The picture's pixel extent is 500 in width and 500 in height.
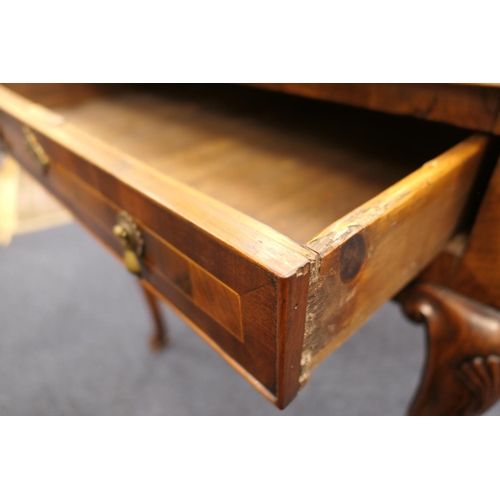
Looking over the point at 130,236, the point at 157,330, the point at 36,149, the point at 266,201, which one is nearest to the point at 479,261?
the point at 266,201

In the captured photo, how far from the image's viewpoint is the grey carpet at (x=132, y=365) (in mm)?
763

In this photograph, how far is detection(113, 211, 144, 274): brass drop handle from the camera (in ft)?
1.11

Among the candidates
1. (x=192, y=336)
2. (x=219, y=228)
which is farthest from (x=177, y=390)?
(x=219, y=228)

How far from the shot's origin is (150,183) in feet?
0.95

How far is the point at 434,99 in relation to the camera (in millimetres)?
326

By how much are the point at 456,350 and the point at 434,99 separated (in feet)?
0.89

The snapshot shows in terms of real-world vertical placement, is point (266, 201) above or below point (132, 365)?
above

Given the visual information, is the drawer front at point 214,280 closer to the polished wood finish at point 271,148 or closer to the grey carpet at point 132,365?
the polished wood finish at point 271,148

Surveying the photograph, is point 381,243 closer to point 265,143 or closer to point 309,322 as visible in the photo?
point 309,322

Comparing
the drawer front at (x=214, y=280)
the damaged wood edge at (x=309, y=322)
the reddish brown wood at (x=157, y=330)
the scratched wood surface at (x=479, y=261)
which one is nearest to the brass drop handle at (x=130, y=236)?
the drawer front at (x=214, y=280)

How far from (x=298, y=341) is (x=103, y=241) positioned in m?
0.31

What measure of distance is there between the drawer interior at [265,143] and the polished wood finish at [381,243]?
0.07m

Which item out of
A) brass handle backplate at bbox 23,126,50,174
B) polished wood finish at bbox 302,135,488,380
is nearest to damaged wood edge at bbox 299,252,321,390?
polished wood finish at bbox 302,135,488,380

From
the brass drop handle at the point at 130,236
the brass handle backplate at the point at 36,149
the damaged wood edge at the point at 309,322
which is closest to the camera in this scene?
the damaged wood edge at the point at 309,322
